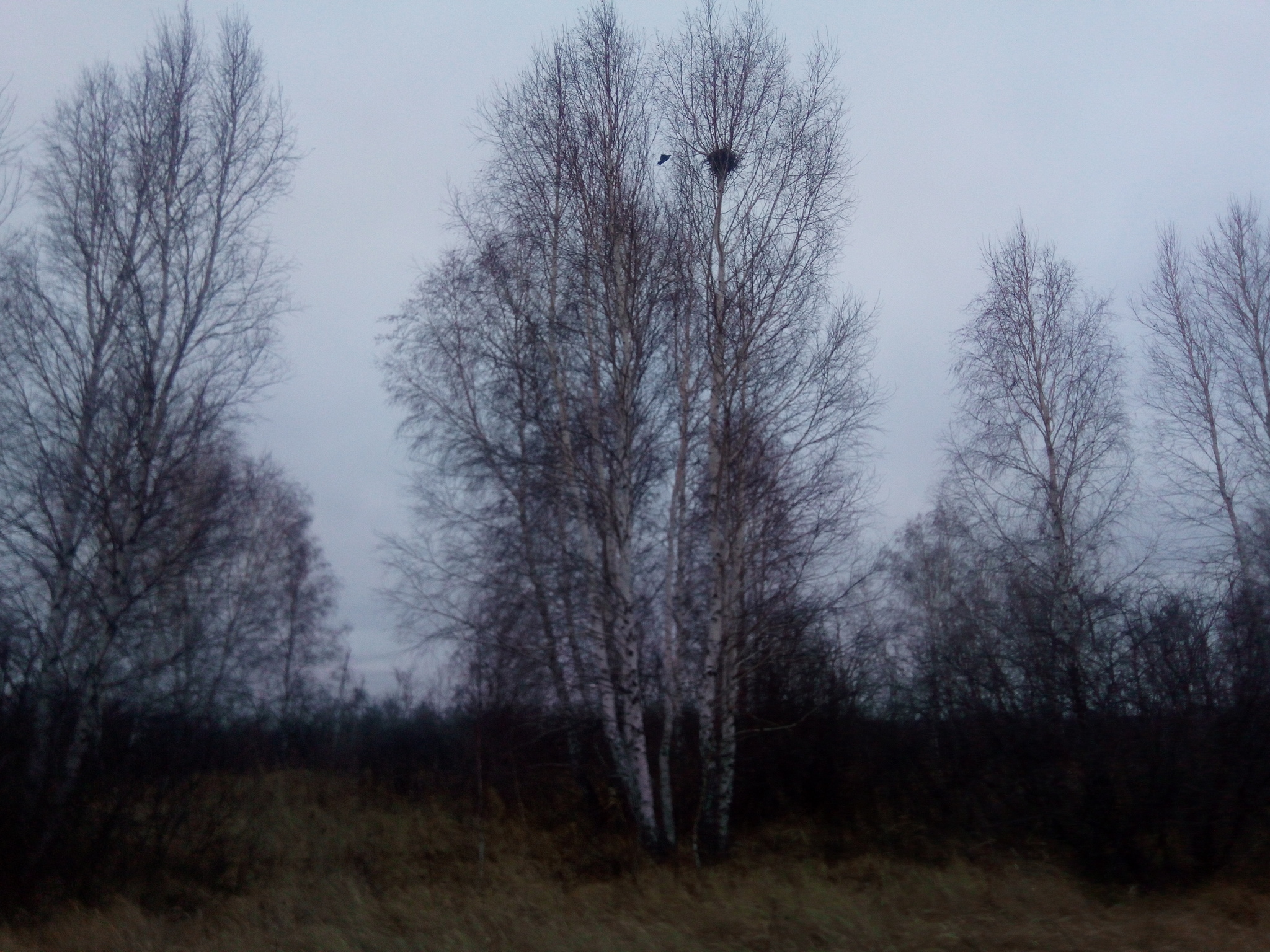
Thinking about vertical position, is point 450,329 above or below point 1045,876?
above

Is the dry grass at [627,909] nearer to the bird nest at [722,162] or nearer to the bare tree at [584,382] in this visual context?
the bare tree at [584,382]

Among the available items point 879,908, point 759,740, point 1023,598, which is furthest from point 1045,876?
point 759,740

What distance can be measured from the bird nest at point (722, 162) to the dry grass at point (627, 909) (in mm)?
8613

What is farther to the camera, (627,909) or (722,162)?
(722,162)

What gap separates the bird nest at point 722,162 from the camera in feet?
40.7

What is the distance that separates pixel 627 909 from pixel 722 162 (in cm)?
896

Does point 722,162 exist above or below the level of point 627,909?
above

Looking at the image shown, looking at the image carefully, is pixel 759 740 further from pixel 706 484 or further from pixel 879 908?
pixel 879 908

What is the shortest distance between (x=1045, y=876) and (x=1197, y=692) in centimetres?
251

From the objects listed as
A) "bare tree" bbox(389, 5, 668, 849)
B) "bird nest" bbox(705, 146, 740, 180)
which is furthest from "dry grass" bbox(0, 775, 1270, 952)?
"bird nest" bbox(705, 146, 740, 180)

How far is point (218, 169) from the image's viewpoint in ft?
42.0

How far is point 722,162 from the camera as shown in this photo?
12406 millimetres

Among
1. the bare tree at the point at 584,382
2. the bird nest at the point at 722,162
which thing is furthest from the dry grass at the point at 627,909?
the bird nest at the point at 722,162

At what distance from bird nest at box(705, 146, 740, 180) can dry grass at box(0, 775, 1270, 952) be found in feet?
28.3
